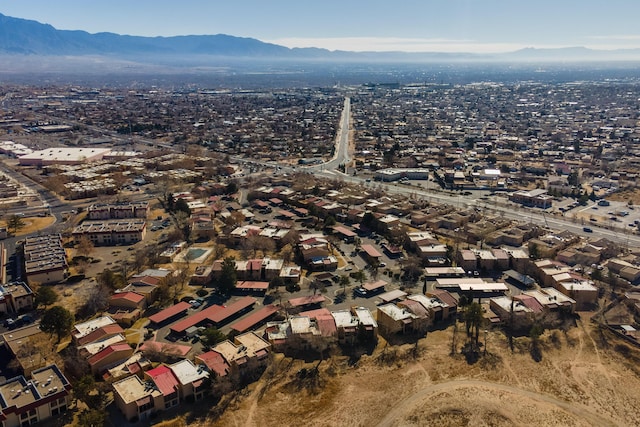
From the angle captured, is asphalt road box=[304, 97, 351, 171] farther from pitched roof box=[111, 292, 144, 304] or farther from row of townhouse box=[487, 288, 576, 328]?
row of townhouse box=[487, 288, 576, 328]

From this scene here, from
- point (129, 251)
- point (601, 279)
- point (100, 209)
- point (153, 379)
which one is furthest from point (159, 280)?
point (601, 279)

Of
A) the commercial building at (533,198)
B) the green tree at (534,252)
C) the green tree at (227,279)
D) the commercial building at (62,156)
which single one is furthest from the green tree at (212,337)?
the commercial building at (62,156)

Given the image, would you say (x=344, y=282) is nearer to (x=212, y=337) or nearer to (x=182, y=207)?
(x=212, y=337)

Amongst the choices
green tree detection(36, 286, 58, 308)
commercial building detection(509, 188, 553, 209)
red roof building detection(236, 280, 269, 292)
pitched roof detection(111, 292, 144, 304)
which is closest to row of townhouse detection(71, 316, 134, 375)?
pitched roof detection(111, 292, 144, 304)

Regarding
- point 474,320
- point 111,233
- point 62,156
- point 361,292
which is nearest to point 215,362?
point 361,292

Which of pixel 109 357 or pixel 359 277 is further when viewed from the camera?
pixel 359 277

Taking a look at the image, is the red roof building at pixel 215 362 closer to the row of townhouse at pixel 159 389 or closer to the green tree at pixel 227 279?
the row of townhouse at pixel 159 389

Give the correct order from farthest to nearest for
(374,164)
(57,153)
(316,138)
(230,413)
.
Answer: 1. (316,138)
2. (57,153)
3. (374,164)
4. (230,413)

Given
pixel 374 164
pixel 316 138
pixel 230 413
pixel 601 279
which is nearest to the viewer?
pixel 230 413

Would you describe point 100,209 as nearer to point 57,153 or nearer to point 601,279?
point 57,153
